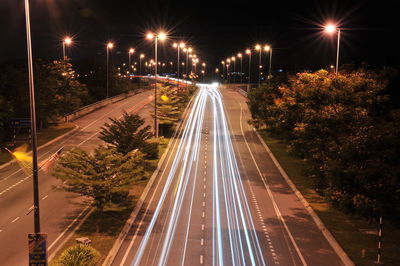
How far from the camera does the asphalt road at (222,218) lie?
61.9 feet

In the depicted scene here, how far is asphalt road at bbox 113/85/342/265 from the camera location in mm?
18875

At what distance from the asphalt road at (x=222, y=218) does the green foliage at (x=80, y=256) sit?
1108mm

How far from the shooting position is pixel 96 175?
2070 cm

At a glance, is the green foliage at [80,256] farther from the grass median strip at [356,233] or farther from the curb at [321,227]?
the grass median strip at [356,233]

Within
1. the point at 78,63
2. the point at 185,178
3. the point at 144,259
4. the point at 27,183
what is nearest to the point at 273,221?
the point at 144,259

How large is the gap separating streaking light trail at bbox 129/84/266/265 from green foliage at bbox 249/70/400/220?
183 inches

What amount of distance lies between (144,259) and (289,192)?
546 inches

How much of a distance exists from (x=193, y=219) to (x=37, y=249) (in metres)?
11.4

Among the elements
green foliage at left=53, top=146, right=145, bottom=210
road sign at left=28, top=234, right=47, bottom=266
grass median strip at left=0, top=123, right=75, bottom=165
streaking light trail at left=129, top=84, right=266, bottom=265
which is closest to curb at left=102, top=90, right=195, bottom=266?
streaking light trail at left=129, top=84, right=266, bottom=265

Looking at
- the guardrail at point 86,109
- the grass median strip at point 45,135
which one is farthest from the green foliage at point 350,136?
the guardrail at point 86,109

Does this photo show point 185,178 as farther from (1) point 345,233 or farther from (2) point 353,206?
(2) point 353,206

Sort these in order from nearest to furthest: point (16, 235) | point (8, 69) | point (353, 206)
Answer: point (353, 206) < point (16, 235) < point (8, 69)

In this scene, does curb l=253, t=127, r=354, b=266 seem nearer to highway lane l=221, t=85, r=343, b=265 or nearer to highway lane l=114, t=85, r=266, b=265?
highway lane l=221, t=85, r=343, b=265

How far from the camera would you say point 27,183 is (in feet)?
97.6
